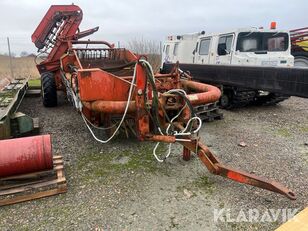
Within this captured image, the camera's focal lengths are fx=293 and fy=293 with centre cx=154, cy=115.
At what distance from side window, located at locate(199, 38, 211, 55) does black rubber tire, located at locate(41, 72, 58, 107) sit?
431 centimetres

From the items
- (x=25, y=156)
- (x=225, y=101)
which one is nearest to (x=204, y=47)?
(x=225, y=101)

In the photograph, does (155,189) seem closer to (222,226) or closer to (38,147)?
(222,226)

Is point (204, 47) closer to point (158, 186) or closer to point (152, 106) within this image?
point (152, 106)

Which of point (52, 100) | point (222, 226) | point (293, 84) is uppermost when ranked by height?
point (293, 84)

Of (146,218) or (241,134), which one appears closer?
(146,218)

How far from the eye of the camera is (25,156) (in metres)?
3.16

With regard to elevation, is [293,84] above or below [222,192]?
above

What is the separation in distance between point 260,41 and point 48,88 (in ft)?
17.5

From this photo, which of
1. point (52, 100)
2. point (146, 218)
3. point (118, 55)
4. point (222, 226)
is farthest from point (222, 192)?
point (52, 100)

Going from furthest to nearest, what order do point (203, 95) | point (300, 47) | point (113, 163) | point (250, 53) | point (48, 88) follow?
point (300, 47)
point (250, 53)
point (48, 88)
point (203, 95)
point (113, 163)

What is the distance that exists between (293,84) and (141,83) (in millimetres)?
2559

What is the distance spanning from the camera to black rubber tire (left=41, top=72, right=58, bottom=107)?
22.8 ft

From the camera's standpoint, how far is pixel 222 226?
2.60m

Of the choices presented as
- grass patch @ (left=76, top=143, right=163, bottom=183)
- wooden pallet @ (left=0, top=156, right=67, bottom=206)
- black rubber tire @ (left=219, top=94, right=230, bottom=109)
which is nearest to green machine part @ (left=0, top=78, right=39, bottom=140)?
wooden pallet @ (left=0, top=156, right=67, bottom=206)
